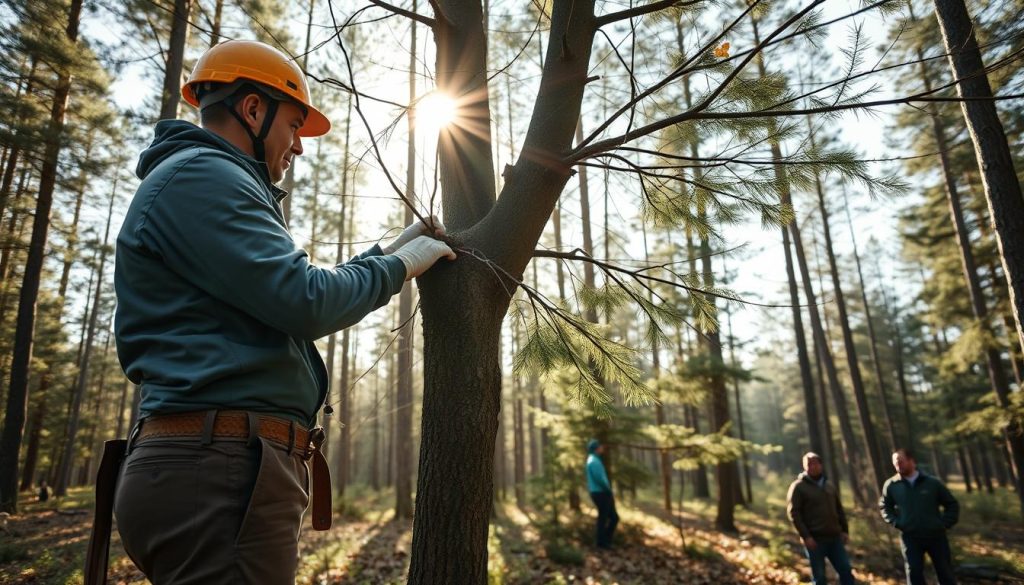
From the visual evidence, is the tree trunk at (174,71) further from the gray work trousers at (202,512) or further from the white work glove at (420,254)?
the gray work trousers at (202,512)

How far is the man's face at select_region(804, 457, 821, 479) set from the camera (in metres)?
7.04

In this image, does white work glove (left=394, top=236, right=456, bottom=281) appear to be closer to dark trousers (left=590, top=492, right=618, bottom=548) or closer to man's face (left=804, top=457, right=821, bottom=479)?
man's face (left=804, top=457, right=821, bottom=479)

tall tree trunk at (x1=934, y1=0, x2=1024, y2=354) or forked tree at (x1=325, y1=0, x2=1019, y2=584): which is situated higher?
tall tree trunk at (x1=934, y1=0, x2=1024, y2=354)

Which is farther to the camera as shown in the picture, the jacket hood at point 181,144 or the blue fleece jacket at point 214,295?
the jacket hood at point 181,144

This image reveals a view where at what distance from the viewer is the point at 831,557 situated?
22.1ft

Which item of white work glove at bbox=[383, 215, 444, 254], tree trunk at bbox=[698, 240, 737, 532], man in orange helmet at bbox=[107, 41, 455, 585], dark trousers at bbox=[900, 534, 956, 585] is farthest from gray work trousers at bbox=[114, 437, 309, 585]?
tree trunk at bbox=[698, 240, 737, 532]

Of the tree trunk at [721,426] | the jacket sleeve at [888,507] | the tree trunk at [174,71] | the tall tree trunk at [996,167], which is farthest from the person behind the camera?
the tree trunk at [721,426]

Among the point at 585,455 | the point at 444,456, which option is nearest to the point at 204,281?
the point at 444,456

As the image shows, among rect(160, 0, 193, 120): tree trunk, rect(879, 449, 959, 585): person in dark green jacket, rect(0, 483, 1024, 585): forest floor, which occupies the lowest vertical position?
rect(0, 483, 1024, 585): forest floor

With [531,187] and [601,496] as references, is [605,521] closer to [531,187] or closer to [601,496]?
[601,496]

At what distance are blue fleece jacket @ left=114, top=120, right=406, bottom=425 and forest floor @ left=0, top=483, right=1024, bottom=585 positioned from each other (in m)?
6.03

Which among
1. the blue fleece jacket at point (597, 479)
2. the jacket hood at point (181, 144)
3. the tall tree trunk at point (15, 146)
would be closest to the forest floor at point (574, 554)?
the blue fleece jacket at point (597, 479)

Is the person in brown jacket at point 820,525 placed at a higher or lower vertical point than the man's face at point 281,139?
lower

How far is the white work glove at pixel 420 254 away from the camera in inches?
68.3
